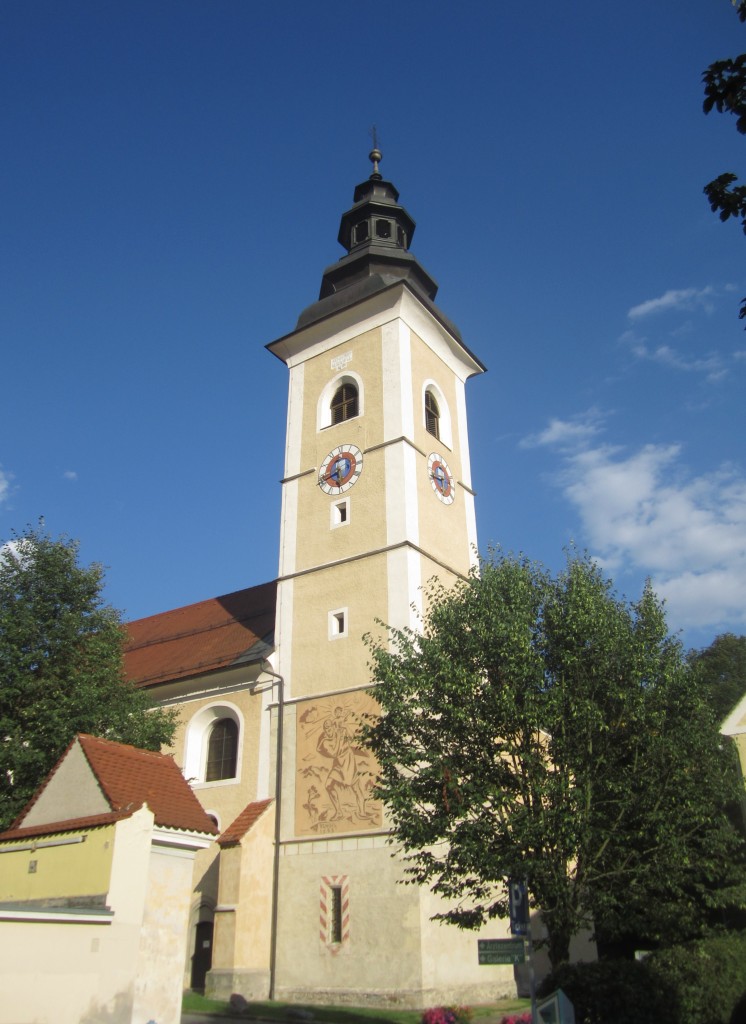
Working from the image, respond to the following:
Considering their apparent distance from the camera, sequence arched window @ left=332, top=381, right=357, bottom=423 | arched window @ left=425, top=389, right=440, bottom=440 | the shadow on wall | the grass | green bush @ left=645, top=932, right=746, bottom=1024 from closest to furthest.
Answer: the shadow on wall < green bush @ left=645, top=932, right=746, bottom=1024 < the grass < arched window @ left=332, top=381, right=357, bottom=423 < arched window @ left=425, top=389, right=440, bottom=440

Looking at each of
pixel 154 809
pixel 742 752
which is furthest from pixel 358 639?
pixel 154 809

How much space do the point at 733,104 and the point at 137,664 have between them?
87.3 feet

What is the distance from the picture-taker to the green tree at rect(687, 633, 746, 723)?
37594 mm

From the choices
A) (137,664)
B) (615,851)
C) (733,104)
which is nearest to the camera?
(733,104)

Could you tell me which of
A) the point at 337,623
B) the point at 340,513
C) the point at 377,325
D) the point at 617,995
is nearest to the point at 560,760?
the point at 617,995

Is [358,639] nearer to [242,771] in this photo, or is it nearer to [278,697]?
[278,697]

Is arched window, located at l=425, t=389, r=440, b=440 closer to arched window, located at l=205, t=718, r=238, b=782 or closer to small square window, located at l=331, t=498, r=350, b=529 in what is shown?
small square window, located at l=331, t=498, r=350, b=529

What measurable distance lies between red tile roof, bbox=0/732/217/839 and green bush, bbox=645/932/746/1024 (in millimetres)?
6517

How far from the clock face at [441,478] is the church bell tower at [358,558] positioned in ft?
0.24

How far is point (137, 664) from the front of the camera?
29.1 m

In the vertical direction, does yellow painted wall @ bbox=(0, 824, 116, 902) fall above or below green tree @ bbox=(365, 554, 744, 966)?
below

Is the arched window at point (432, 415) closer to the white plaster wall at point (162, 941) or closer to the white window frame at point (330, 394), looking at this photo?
the white window frame at point (330, 394)

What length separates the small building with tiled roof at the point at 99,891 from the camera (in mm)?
8766

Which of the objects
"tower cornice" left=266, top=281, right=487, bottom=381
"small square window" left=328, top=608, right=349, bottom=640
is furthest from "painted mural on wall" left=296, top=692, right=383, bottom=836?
"tower cornice" left=266, top=281, right=487, bottom=381
